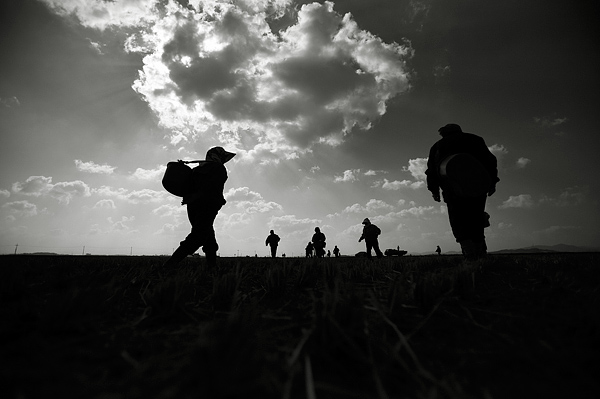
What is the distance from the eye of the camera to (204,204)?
4.57 m

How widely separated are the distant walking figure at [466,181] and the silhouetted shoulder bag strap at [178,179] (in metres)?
3.99

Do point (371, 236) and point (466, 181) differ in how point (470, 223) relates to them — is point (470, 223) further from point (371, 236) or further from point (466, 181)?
point (371, 236)

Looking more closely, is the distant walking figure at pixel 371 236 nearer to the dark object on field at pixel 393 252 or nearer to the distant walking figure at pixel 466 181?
the distant walking figure at pixel 466 181

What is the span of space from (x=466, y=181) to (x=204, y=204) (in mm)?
4011

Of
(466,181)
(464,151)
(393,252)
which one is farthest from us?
(393,252)

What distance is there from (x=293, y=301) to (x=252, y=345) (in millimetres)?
1101

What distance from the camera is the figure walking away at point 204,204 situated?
14.4ft

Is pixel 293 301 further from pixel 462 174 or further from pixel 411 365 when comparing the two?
pixel 462 174

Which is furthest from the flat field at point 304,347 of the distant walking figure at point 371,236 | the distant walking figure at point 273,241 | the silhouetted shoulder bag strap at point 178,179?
the distant walking figure at point 273,241

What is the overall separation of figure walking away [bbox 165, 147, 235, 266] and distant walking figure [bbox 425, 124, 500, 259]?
11.8 feet

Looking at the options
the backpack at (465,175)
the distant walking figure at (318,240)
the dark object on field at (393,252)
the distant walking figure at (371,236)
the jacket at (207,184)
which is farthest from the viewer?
the dark object on field at (393,252)

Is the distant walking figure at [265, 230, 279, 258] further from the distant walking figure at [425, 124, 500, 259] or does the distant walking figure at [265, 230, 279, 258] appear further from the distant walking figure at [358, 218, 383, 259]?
the distant walking figure at [425, 124, 500, 259]

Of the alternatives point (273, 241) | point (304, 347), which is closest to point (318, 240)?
point (273, 241)

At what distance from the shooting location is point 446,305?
160cm
